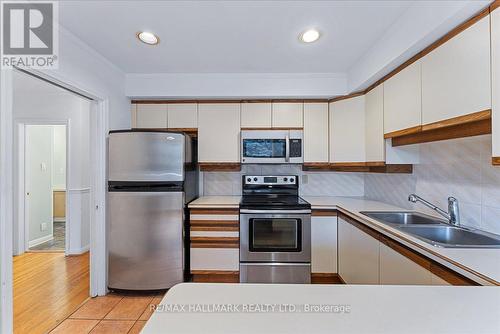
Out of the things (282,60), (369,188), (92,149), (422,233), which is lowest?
(422,233)

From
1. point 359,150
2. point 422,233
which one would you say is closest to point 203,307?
point 422,233

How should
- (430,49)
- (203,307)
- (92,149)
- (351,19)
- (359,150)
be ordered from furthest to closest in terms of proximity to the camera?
(359,150) < (92,149) < (351,19) < (430,49) < (203,307)

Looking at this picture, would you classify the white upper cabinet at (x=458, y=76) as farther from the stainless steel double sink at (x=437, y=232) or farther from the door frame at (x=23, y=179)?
the door frame at (x=23, y=179)

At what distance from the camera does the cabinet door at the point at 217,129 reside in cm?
297

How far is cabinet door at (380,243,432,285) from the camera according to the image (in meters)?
1.35

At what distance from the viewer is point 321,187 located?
3268mm

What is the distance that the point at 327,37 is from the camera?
80.9 inches

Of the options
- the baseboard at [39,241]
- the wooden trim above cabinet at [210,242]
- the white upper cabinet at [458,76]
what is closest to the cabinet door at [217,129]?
the wooden trim above cabinet at [210,242]

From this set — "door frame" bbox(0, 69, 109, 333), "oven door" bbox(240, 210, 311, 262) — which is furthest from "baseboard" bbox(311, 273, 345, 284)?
"door frame" bbox(0, 69, 109, 333)

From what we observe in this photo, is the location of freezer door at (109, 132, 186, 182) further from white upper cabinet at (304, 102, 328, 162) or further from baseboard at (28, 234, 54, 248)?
baseboard at (28, 234, 54, 248)

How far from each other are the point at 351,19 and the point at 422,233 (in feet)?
5.37

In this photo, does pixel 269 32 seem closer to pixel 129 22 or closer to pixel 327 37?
pixel 327 37

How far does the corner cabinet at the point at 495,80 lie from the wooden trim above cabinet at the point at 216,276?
7.43ft

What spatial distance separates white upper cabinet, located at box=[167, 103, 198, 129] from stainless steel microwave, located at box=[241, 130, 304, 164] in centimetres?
62
